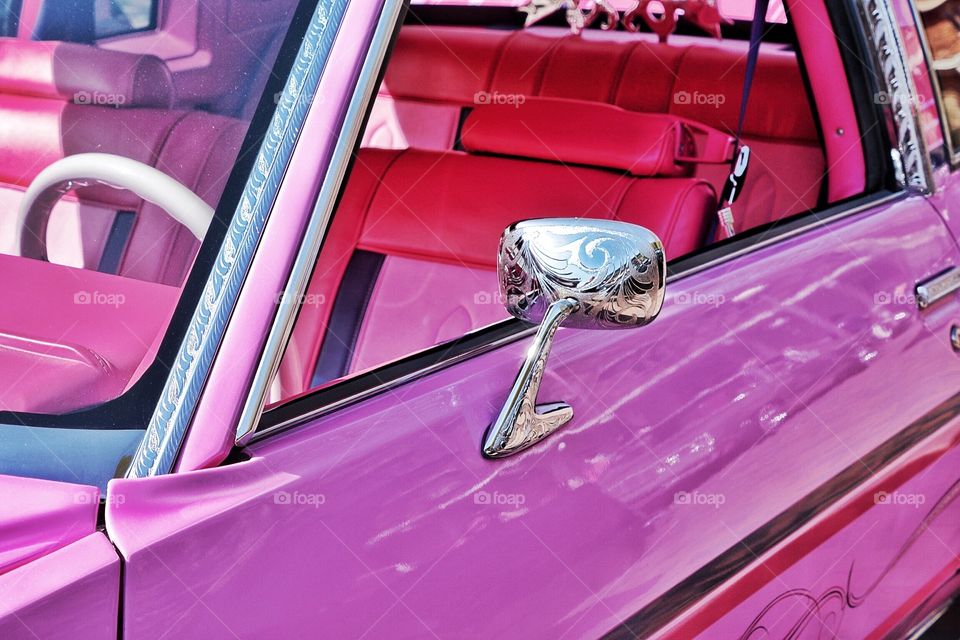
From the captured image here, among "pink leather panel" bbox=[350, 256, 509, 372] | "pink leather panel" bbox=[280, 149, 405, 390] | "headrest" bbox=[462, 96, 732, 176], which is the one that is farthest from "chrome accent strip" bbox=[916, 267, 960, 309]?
"pink leather panel" bbox=[280, 149, 405, 390]

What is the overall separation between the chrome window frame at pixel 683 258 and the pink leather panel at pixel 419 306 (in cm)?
44

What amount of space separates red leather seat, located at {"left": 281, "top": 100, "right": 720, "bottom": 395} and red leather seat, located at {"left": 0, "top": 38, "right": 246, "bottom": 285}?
0.67m

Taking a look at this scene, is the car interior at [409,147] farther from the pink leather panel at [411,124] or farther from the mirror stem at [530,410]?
the mirror stem at [530,410]

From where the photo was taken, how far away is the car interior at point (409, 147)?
109 centimetres

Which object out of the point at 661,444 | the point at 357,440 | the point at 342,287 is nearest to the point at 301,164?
the point at 357,440

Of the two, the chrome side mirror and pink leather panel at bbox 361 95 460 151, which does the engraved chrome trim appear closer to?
the chrome side mirror

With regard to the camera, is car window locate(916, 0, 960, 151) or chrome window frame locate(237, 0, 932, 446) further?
car window locate(916, 0, 960, 151)

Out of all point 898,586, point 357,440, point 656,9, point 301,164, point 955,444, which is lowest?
point 898,586

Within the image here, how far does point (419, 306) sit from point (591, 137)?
18.3 inches

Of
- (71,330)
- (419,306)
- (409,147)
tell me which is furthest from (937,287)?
(71,330)

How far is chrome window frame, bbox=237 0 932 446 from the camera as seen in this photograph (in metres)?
1.04

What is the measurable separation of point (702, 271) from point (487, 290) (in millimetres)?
467

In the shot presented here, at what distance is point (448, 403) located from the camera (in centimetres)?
113

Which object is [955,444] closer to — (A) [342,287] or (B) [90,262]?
(A) [342,287]
